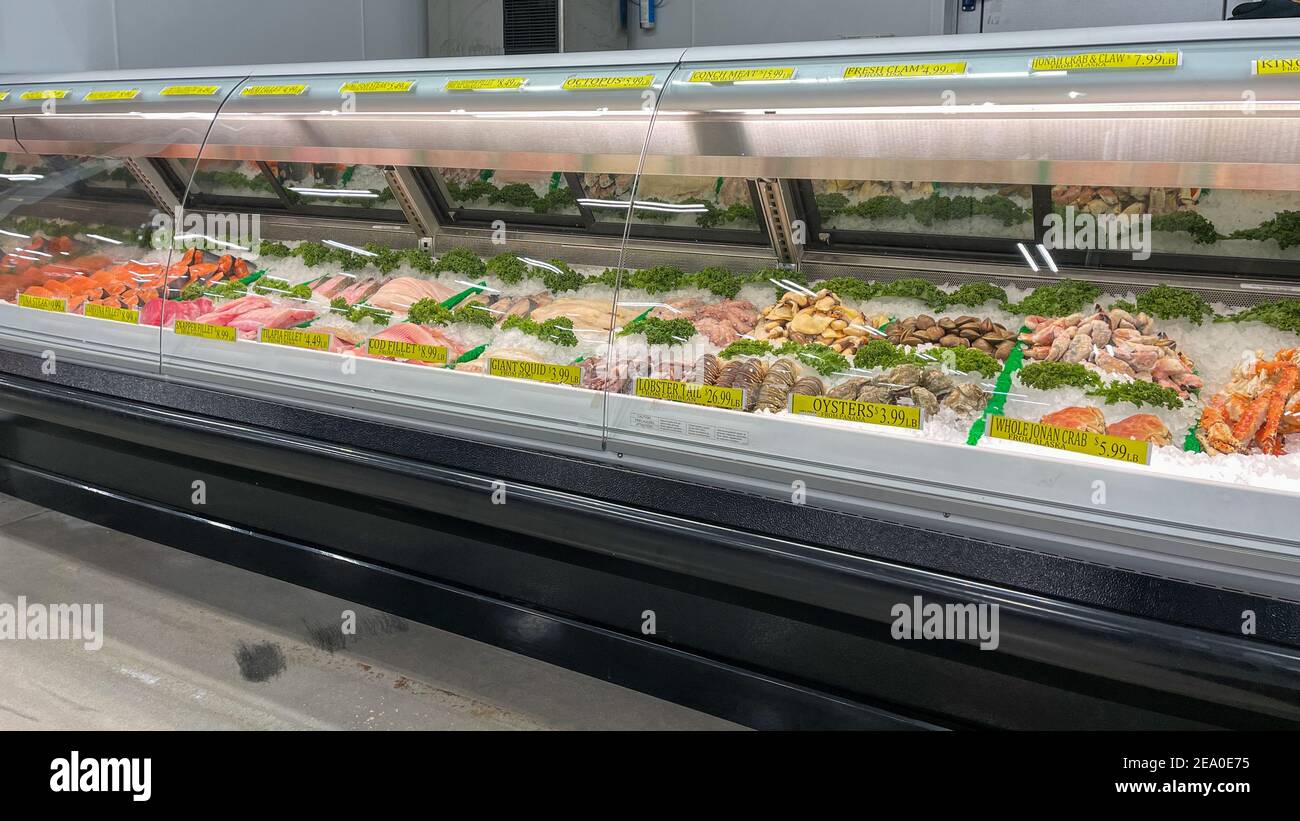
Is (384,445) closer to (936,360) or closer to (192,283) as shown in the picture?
(192,283)

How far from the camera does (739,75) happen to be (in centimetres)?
237

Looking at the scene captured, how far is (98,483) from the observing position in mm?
3352

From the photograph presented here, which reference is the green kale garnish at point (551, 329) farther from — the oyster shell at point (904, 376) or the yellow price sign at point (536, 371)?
the oyster shell at point (904, 376)

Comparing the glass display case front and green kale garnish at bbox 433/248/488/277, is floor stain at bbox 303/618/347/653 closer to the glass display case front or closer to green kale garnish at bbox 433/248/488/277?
the glass display case front

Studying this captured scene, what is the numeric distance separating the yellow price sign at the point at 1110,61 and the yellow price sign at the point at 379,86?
178 centimetres

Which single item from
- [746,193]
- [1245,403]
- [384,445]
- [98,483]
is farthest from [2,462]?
[1245,403]

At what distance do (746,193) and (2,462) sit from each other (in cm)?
296

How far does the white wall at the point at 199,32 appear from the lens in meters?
4.61

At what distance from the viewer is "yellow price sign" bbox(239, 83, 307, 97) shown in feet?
10.1

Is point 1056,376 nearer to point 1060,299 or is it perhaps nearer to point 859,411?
point 1060,299

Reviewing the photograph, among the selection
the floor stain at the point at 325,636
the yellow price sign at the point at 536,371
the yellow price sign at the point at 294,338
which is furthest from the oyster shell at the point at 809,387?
the floor stain at the point at 325,636
